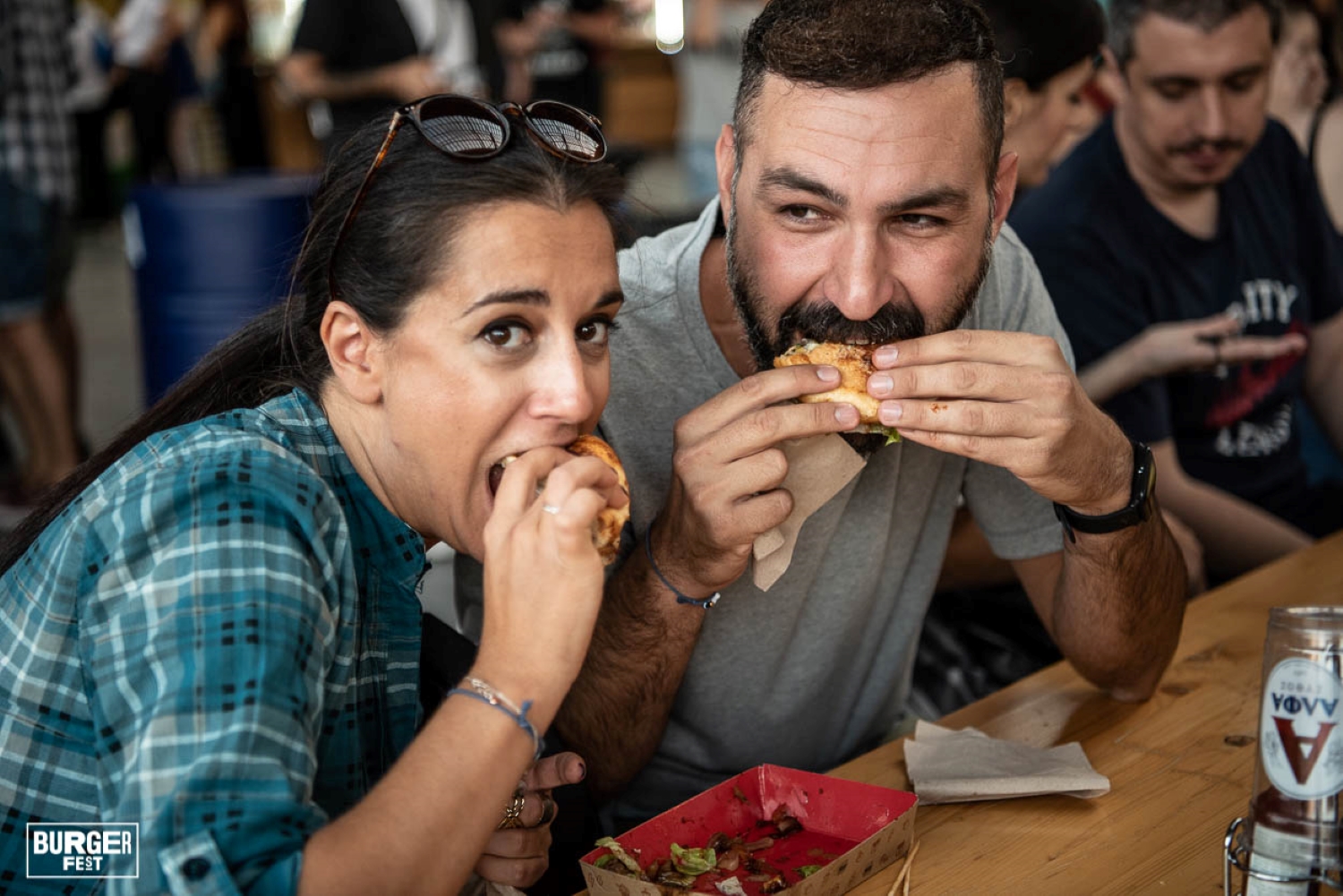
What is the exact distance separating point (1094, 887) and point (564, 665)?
658 mm

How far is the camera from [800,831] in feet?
5.27

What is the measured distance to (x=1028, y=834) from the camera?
1.60 meters

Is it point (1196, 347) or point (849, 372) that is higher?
point (849, 372)

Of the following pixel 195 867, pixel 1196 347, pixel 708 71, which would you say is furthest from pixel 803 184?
pixel 708 71

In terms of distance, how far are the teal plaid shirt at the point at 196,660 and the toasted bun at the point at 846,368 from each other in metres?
0.64

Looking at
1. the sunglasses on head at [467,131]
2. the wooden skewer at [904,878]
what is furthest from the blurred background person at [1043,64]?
the wooden skewer at [904,878]

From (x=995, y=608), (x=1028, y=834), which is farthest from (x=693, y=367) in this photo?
(x=995, y=608)

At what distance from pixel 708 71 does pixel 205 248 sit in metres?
2.24

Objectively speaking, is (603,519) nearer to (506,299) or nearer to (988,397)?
(506,299)

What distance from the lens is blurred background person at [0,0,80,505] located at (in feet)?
16.6

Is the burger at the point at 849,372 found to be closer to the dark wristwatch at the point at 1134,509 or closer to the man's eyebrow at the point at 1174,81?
the dark wristwatch at the point at 1134,509

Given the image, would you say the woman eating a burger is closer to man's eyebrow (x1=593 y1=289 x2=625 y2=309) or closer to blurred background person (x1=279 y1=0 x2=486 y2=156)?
man's eyebrow (x1=593 y1=289 x2=625 y2=309)

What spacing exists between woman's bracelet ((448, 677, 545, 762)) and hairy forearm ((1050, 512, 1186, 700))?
3.36ft

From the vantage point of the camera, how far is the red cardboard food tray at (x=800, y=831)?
1.44 metres
